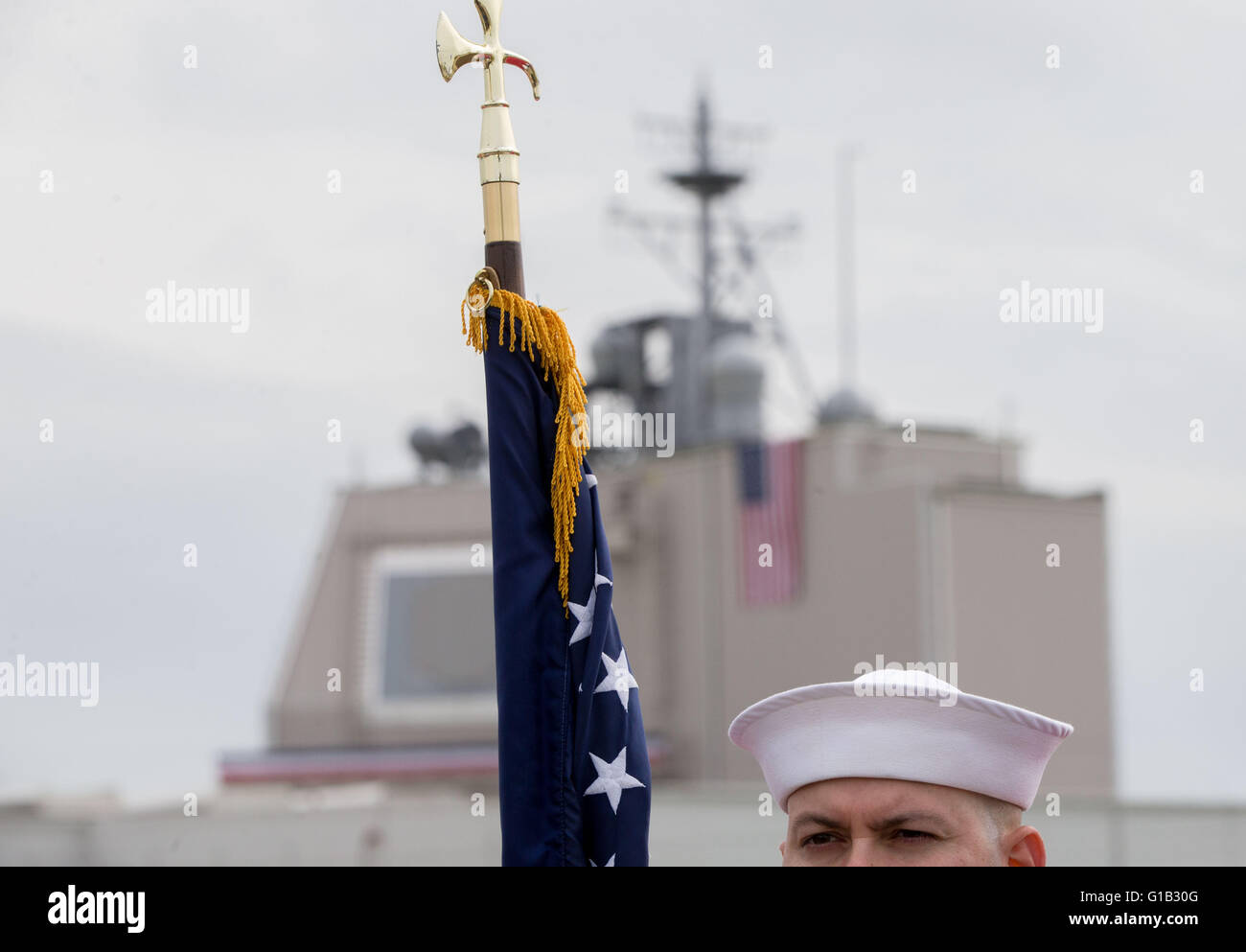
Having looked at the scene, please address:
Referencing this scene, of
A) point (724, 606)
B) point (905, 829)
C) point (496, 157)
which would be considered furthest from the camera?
point (724, 606)

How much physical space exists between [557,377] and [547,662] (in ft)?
1.71

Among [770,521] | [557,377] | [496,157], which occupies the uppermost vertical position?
[770,521]

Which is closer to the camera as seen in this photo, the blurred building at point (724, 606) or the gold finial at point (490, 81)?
the gold finial at point (490, 81)

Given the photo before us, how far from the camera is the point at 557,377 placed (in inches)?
120

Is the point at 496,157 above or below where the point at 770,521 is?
below

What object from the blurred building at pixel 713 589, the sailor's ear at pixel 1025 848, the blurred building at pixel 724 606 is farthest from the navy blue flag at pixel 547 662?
the blurred building at pixel 724 606

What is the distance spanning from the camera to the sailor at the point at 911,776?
2.73 meters

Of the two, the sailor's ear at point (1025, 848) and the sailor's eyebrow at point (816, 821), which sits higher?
the sailor's eyebrow at point (816, 821)

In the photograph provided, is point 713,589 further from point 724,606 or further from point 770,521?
point 770,521

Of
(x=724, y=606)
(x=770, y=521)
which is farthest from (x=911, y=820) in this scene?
(x=724, y=606)

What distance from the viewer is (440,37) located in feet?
9.84

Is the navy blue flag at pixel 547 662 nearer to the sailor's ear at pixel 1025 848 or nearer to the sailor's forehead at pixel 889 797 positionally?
the sailor's forehead at pixel 889 797
